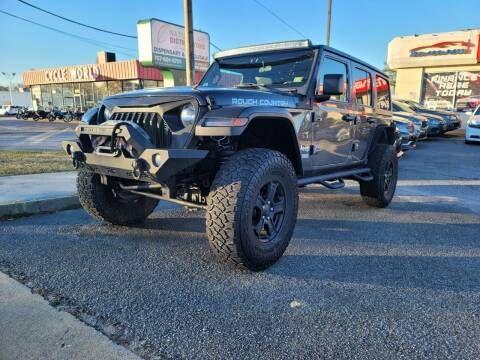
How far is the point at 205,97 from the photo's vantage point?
3170 millimetres

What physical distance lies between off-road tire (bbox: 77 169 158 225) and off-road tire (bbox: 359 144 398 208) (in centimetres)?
292

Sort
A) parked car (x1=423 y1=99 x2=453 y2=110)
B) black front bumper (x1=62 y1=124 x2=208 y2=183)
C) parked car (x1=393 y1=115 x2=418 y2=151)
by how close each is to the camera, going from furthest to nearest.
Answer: parked car (x1=423 y1=99 x2=453 y2=110) < parked car (x1=393 y1=115 x2=418 y2=151) < black front bumper (x1=62 y1=124 x2=208 y2=183)

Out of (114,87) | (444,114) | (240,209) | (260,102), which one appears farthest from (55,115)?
(240,209)

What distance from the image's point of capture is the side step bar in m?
4.32

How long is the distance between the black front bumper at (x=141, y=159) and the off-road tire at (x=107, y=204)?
0.79 meters

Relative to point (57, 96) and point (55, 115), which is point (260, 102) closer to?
point (55, 115)

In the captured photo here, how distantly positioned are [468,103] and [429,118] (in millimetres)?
7333

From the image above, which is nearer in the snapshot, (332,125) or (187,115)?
(187,115)

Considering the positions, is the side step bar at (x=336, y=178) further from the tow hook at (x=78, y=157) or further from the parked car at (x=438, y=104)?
the parked car at (x=438, y=104)

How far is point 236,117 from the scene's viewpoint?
10.0 ft

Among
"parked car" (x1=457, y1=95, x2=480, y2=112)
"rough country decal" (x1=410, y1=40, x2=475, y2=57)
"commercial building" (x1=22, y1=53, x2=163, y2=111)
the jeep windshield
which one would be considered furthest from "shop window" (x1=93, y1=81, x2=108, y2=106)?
the jeep windshield

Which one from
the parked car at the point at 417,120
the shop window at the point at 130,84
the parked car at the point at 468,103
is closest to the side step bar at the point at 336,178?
the parked car at the point at 417,120

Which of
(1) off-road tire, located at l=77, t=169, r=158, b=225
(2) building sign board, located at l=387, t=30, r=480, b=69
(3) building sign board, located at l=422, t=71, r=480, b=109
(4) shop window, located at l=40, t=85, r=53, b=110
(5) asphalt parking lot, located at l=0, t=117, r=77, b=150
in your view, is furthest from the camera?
(4) shop window, located at l=40, t=85, r=53, b=110

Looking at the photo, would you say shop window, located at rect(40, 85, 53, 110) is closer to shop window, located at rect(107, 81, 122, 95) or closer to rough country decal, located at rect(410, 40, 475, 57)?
shop window, located at rect(107, 81, 122, 95)
